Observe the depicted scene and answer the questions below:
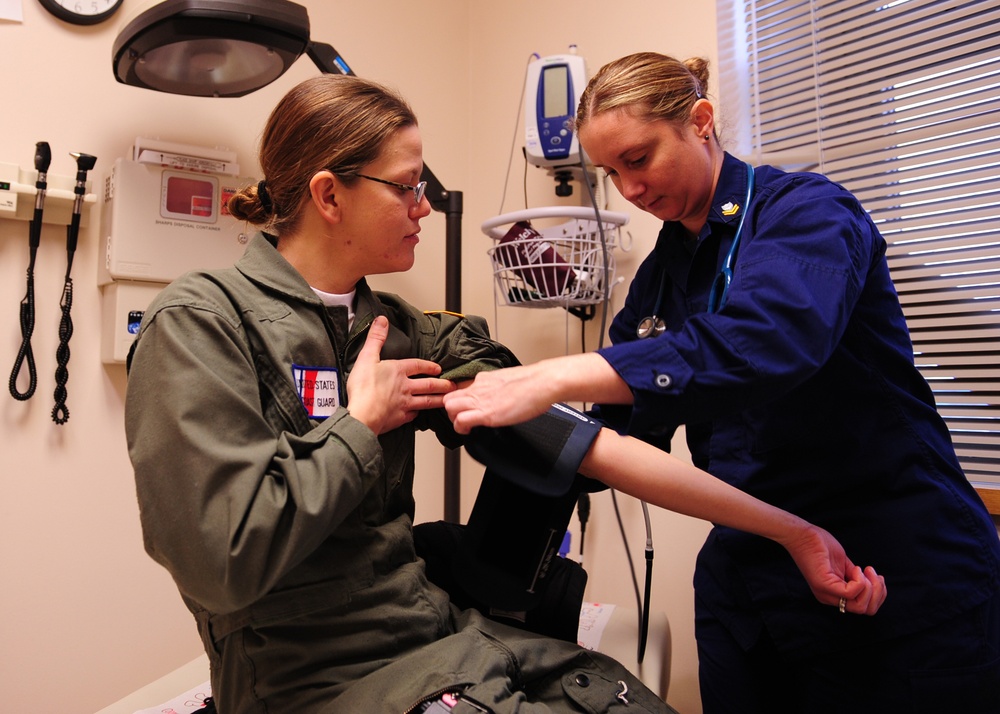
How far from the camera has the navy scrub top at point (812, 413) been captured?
0.93 meters

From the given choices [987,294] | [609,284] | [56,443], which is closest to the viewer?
[987,294]

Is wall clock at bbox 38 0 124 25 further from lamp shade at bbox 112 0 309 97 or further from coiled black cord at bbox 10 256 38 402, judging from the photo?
coiled black cord at bbox 10 256 38 402

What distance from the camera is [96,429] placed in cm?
189

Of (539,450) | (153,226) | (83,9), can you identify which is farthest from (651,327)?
(83,9)

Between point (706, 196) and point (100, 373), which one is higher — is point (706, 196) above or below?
above

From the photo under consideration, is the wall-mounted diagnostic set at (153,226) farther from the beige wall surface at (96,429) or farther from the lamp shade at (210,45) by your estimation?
the lamp shade at (210,45)

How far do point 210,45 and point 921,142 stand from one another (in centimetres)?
162

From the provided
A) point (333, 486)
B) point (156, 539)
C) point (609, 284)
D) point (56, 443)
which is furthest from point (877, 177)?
point (56, 443)

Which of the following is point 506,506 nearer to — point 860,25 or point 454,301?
point 454,301

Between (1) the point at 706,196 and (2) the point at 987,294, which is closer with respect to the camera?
(1) the point at 706,196

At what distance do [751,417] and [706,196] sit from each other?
1.32 ft

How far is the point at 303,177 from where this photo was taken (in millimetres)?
1190

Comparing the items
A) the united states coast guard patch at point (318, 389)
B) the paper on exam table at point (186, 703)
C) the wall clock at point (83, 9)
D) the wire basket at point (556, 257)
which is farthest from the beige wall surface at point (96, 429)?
the united states coast guard patch at point (318, 389)

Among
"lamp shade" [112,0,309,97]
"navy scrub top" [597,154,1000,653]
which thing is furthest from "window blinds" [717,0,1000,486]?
"lamp shade" [112,0,309,97]
